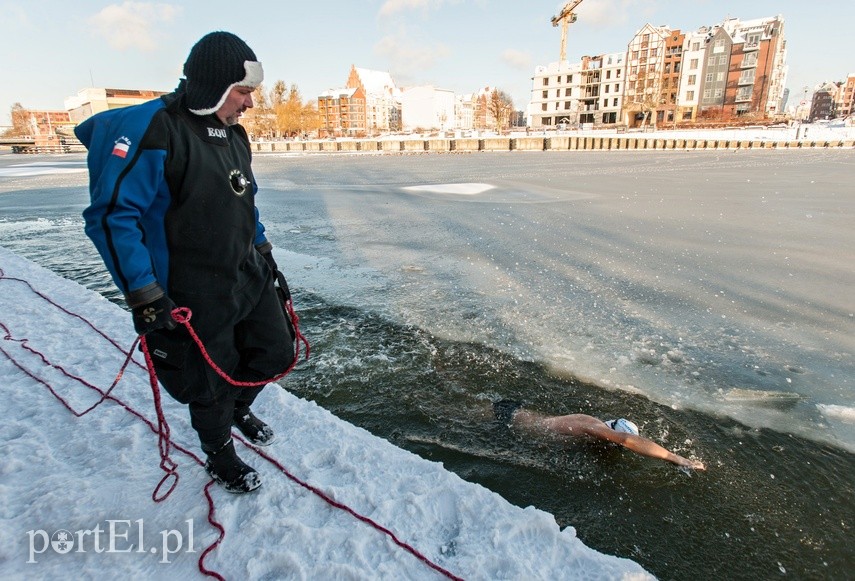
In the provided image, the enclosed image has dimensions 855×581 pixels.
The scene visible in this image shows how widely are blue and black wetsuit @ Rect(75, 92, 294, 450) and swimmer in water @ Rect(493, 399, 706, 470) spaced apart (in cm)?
144

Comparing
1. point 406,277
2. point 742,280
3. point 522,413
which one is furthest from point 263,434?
point 742,280

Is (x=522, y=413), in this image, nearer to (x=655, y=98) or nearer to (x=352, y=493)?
(x=352, y=493)

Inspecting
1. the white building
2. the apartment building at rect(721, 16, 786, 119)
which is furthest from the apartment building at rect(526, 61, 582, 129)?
the white building

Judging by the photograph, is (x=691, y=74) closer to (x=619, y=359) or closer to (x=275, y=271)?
(x=619, y=359)

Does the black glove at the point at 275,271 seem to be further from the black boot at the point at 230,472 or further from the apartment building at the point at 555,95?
the apartment building at the point at 555,95

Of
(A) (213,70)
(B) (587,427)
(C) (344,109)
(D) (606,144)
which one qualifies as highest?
(C) (344,109)

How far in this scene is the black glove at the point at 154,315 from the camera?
59.1 inches

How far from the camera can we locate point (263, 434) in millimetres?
2328

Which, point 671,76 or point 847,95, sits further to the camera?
point 847,95

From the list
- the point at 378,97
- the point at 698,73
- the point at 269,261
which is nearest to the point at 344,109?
the point at 378,97

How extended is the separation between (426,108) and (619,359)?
115 metres

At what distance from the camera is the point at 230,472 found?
200 centimetres

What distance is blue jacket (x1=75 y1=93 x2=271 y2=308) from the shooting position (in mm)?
1471

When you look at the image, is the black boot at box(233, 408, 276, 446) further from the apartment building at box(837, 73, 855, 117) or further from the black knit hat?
the apartment building at box(837, 73, 855, 117)
